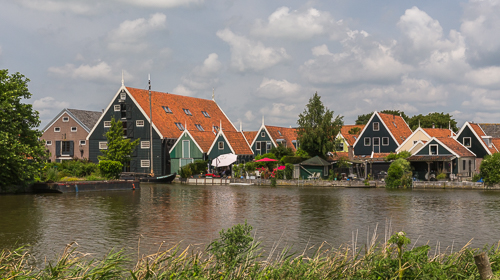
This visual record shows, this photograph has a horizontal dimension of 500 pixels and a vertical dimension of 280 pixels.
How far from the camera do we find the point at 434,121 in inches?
3393

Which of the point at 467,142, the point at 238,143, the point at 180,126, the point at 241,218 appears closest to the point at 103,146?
the point at 180,126

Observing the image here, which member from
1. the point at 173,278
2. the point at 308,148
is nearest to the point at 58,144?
the point at 308,148

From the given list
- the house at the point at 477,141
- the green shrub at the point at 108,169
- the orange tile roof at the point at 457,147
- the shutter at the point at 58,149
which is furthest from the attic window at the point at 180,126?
the house at the point at 477,141

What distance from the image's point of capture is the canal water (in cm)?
2094

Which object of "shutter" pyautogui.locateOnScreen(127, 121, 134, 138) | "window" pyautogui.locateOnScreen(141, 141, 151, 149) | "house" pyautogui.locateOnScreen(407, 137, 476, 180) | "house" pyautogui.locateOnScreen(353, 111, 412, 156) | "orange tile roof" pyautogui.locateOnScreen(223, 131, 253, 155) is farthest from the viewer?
"shutter" pyautogui.locateOnScreen(127, 121, 134, 138)

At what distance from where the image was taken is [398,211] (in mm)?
30828

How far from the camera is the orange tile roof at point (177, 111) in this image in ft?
225

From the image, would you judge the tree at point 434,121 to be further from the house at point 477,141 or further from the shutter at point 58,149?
the shutter at point 58,149

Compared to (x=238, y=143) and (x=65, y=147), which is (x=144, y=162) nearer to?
(x=238, y=143)

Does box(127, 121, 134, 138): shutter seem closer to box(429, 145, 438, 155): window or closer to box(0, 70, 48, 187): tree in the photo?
box(0, 70, 48, 187): tree

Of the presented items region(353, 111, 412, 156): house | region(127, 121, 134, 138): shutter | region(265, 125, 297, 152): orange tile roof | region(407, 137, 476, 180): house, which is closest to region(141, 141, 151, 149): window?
region(127, 121, 134, 138): shutter

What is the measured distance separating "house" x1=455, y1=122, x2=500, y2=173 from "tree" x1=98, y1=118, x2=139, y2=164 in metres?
38.4

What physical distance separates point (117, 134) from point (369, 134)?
101 feet

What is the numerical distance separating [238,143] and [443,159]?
2529 centimetres
